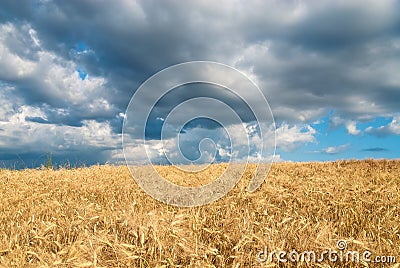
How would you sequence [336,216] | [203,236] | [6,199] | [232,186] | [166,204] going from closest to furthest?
1. [203,236]
2. [336,216]
3. [166,204]
4. [6,199]
5. [232,186]

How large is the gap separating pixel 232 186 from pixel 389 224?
441 centimetres

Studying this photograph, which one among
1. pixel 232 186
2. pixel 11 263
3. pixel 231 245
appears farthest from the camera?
pixel 232 186

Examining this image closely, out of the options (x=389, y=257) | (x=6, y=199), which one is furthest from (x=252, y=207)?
(x=6, y=199)

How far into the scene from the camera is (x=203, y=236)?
14.9ft

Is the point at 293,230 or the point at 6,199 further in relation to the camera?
the point at 6,199

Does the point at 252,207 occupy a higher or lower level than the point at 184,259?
higher

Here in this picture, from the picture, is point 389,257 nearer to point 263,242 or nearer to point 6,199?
point 263,242

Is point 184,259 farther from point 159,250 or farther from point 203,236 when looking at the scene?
point 203,236

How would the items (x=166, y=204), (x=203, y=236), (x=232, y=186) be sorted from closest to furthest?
(x=203, y=236)
(x=166, y=204)
(x=232, y=186)

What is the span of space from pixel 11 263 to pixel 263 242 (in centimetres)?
292

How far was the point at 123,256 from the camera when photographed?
3588 millimetres

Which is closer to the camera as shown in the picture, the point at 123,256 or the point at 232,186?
the point at 123,256

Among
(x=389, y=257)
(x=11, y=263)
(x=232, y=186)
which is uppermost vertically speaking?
(x=232, y=186)

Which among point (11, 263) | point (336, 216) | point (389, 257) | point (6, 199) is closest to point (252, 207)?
point (336, 216)
